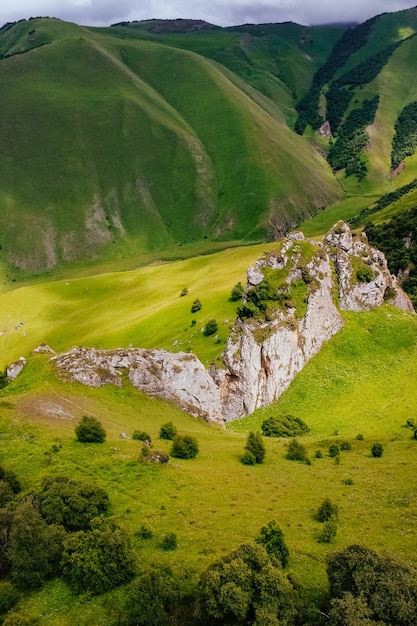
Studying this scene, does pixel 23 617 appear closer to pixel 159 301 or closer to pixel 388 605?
pixel 388 605

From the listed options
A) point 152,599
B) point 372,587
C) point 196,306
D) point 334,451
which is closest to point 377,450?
point 334,451

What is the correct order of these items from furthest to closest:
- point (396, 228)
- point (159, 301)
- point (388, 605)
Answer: point (396, 228) < point (159, 301) < point (388, 605)

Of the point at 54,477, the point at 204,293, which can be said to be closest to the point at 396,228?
the point at 204,293

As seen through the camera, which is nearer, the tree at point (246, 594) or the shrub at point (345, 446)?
the tree at point (246, 594)

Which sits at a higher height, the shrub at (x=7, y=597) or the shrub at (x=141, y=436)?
the shrub at (x=141, y=436)

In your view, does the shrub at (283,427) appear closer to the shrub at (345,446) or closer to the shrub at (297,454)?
the shrub at (345,446)

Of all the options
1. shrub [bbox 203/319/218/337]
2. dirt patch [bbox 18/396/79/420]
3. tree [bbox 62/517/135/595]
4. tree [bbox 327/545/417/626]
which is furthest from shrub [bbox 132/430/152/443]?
shrub [bbox 203/319/218/337]

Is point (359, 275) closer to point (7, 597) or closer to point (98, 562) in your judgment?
point (98, 562)

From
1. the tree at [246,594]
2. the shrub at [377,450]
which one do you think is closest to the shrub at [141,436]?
the tree at [246,594]
